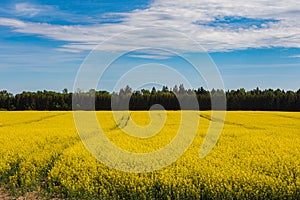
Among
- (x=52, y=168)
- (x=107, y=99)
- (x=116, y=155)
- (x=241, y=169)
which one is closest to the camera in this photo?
(x=241, y=169)

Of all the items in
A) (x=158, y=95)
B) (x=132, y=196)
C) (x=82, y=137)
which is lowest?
(x=132, y=196)

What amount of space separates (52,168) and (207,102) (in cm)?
5087

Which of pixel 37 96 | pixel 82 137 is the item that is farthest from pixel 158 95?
pixel 82 137

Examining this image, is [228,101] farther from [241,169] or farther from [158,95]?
[241,169]

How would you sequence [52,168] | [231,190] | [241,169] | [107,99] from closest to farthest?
[231,190], [241,169], [52,168], [107,99]

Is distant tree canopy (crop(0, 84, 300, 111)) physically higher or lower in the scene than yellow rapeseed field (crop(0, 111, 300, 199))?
higher

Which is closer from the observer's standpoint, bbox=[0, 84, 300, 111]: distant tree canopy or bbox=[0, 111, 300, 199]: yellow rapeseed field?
bbox=[0, 111, 300, 199]: yellow rapeseed field

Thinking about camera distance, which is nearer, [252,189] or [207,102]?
[252,189]

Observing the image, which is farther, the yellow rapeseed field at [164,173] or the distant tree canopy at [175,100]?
the distant tree canopy at [175,100]

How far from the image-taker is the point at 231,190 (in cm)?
1262

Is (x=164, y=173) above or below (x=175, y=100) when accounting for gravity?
below

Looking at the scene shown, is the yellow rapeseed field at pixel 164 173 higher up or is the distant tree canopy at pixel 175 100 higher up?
the distant tree canopy at pixel 175 100

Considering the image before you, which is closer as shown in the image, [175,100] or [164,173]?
[164,173]

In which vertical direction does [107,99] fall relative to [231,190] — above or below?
above
